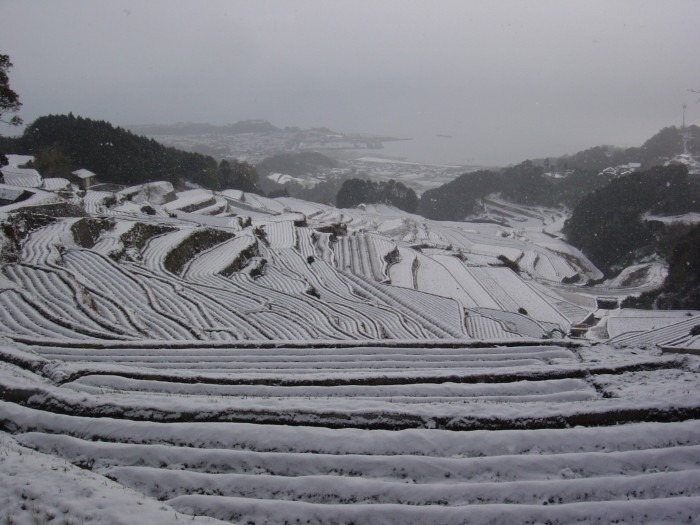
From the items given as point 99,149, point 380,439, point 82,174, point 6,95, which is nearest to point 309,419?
point 380,439

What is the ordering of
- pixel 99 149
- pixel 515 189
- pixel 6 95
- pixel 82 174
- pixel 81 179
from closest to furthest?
pixel 6 95
pixel 81 179
pixel 82 174
pixel 99 149
pixel 515 189

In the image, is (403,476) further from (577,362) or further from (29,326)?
(29,326)

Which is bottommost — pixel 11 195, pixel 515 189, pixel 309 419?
pixel 309 419

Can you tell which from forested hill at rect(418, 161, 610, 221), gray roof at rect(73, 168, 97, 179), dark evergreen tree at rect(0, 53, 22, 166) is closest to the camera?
dark evergreen tree at rect(0, 53, 22, 166)

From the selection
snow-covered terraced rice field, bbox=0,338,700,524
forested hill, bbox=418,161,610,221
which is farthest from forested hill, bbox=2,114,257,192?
forested hill, bbox=418,161,610,221

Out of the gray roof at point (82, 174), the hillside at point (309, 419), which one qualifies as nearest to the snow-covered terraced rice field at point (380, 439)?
the hillside at point (309, 419)

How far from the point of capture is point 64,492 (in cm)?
327

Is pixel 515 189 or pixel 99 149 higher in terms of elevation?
pixel 99 149

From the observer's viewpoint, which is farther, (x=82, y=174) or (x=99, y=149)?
(x=99, y=149)

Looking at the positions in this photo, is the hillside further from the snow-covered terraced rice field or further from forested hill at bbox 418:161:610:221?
forested hill at bbox 418:161:610:221

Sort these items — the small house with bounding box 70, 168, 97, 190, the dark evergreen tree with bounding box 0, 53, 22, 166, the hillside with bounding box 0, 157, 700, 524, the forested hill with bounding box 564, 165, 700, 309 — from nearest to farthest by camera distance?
the hillside with bounding box 0, 157, 700, 524 < the dark evergreen tree with bounding box 0, 53, 22, 166 < the small house with bounding box 70, 168, 97, 190 < the forested hill with bounding box 564, 165, 700, 309

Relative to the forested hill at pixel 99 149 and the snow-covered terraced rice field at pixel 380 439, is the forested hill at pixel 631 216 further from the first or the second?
the forested hill at pixel 99 149

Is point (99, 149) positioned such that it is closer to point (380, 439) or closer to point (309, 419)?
point (309, 419)

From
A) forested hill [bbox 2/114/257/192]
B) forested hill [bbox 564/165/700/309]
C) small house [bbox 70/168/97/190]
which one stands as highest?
forested hill [bbox 2/114/257/192]
